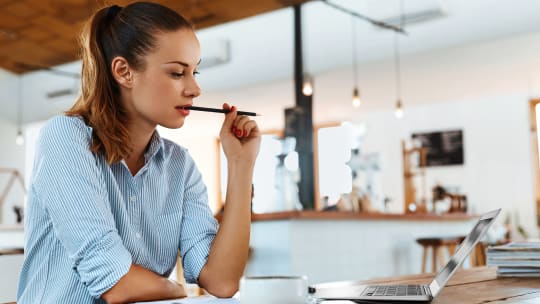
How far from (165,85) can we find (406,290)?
0.65 meters

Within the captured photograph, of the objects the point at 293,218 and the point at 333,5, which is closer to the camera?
the point at 293,218

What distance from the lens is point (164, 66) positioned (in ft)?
4.40

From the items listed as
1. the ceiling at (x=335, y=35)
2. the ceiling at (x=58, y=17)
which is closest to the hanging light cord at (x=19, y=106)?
the ceiling at (x=58, y=17)

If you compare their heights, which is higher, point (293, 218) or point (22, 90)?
point (22, 90)

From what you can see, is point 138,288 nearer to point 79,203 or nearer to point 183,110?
point 79,203

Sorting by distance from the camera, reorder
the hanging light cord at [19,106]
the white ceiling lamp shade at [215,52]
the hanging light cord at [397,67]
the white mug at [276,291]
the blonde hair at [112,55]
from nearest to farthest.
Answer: the white mug at [276,291], the blonde hair at [112,55], the hanging light cord at [397,67], the white ceiling lamp shade at [215,52], the hanging light cord at [19,106]

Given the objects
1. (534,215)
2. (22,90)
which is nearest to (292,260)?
(534,215)

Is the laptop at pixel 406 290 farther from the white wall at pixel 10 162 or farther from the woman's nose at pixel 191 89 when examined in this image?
the white wall at pixel 10 162

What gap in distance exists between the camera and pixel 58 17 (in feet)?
24.0

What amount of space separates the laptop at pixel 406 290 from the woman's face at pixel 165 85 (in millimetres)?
471

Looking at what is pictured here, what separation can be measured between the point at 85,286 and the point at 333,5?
5.75 m

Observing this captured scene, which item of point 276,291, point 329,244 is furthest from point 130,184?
point 329,244

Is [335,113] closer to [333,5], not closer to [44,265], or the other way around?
[333,5]

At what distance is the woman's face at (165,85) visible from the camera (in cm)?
133
